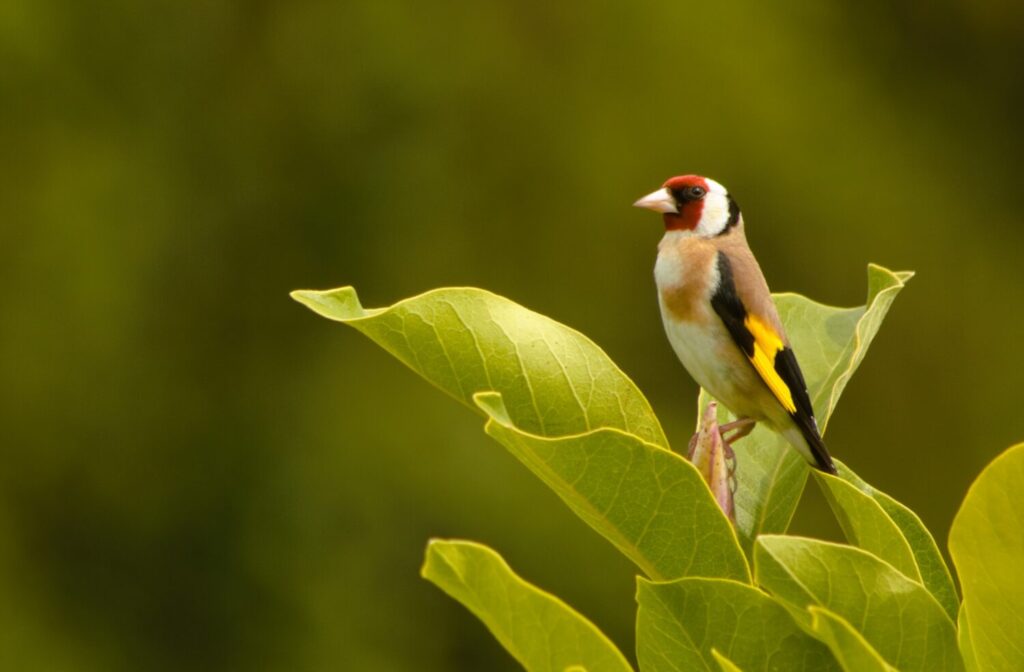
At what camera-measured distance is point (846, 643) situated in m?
0.68

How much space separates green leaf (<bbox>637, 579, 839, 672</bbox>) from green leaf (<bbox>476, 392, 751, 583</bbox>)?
2.2 inches

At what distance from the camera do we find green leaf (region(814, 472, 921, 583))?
0.83 m

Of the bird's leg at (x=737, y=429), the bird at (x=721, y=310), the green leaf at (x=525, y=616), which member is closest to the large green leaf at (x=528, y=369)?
the green leaf at (x=525, y=616)

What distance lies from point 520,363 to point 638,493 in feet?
0.51

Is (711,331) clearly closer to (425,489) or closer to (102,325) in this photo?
(425,489)

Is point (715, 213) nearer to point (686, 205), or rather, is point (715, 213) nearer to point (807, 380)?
point (686, 205)

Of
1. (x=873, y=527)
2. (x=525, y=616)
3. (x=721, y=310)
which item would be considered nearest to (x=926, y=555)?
(x=873, y=527)

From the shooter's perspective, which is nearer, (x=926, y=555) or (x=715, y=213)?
(x=926, y=555)

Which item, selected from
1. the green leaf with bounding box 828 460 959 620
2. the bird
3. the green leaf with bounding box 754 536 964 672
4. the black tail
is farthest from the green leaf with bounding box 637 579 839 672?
the bird

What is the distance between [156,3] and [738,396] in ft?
12.8

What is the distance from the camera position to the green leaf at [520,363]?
92 centimetres

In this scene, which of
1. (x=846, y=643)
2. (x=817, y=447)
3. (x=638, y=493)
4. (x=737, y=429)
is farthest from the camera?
(x=737, y=429)

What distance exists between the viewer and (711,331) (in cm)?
161

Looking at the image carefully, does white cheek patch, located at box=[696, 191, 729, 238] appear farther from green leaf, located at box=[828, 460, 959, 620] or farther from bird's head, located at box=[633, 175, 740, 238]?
green leaf, located at box=[828, 460, 959, 620]
